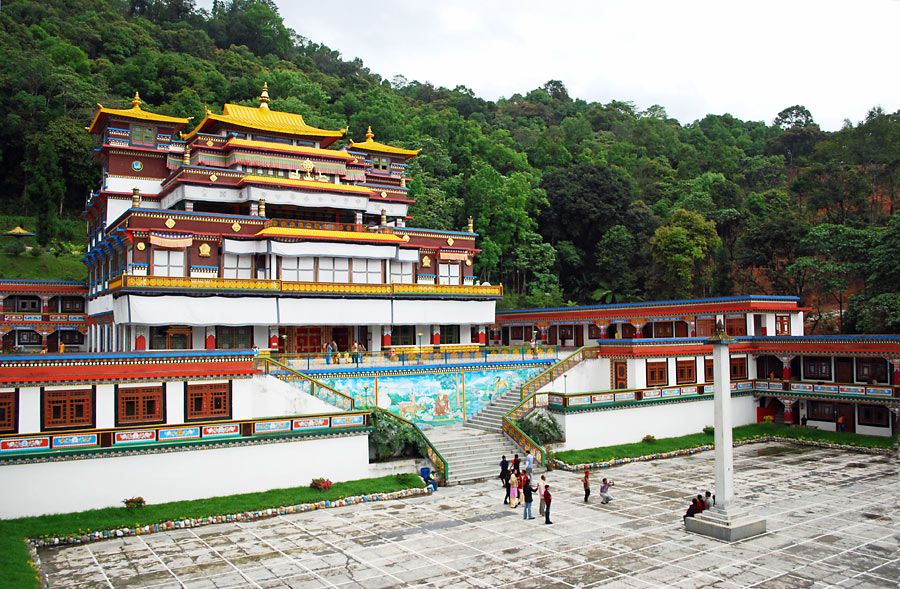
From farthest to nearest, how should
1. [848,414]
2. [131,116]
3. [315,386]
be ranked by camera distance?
[131,116] → [848,414] → [315,386]

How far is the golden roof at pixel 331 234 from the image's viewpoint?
126 feet

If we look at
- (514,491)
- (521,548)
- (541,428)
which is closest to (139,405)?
(514,491)

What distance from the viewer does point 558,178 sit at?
7244 cm

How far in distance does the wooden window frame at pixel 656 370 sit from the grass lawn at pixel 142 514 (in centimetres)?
1452

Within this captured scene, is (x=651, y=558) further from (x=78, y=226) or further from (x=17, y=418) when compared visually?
(x=78, y=226)

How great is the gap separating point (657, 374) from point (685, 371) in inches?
81.1

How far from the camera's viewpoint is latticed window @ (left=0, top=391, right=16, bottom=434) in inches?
835

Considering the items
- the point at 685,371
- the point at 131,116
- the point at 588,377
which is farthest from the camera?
the point at 131,116

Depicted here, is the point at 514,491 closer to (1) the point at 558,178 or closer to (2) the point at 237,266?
(2) the point at 237,266

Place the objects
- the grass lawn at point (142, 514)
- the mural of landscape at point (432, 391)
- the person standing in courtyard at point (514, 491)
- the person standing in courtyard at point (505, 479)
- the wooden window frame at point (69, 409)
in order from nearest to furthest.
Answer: the grass lawn at point (142, 514) < the wooden window frame at point (69, 409) < the person standing in courtyard at point (514, 491) < the person standing in courtyard at point (505, 479) < the mural of landscape at point (432, 391)

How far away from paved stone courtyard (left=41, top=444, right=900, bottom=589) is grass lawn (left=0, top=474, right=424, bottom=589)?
74 cm

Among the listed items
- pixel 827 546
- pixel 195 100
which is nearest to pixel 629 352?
pixel 827 546

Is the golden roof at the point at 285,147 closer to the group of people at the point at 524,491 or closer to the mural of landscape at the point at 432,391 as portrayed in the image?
the mural of landscape at the point at 432,391

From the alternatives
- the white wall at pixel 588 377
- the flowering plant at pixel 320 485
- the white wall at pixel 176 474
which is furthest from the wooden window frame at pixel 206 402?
the white wall at pixel 588 377
